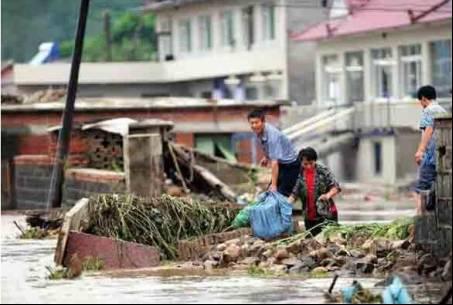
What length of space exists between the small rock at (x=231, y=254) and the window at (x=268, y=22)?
4682cm

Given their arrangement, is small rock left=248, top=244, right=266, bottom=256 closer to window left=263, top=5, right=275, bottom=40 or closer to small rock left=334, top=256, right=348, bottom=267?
small rock left=334, top=256, right=348, bottom=267

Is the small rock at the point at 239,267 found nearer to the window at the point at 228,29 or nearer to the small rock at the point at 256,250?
the small rock at the point at 256,250

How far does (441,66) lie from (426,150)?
35401 mm

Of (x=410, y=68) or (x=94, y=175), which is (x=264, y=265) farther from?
(x=410, y=68)

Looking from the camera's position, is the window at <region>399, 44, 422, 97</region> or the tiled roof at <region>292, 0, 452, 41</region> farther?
the window at <region>399, 44, 422, 97</region>

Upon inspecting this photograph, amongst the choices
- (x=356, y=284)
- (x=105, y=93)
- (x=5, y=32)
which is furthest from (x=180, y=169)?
(x=5, y=32)

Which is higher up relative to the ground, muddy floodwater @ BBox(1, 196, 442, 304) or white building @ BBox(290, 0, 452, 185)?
white building @ BBox(290, 0, 452, 185)

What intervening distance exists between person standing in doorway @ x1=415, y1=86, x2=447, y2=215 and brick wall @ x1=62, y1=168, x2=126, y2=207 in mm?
11570

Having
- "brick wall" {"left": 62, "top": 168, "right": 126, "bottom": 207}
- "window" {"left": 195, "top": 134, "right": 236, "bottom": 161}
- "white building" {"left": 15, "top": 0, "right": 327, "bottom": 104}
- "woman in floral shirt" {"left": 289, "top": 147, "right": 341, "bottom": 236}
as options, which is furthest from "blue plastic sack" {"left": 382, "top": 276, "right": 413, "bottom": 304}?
"white building" {"left": 15, "top": 0, "right": 327, "bottom": 104}

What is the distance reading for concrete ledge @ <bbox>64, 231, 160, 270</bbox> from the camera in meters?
18.4

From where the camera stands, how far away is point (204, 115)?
42.8 meters

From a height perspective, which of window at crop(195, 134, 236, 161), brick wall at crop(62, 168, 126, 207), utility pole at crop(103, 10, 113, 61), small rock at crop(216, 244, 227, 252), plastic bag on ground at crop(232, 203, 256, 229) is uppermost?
utility pole at crop(103, 10, 113, 61)

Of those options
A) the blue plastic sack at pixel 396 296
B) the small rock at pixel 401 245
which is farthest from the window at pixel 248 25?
the blue plastic sack at pixel 396 296

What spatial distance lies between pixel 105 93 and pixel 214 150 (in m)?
30.4
